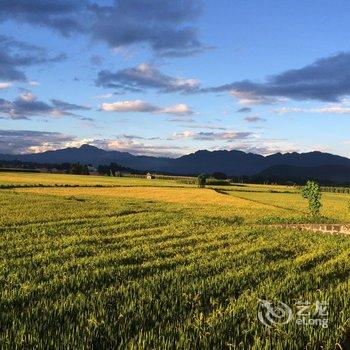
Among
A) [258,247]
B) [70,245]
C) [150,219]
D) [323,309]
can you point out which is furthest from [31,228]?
[323,309]

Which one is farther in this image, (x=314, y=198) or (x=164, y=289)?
(x=314, y=198)

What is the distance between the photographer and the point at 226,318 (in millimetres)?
9953

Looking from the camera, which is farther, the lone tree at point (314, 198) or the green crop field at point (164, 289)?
the lone tree at point (314, 198)

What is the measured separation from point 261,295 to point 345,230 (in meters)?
26.5

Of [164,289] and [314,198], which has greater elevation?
[314,198]

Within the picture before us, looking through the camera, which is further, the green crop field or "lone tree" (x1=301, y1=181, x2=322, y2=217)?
"lone tree" (x1=301, y1=181, x2=322, y2=217)

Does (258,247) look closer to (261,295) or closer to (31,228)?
(261,295)

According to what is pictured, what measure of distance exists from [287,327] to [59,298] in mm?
5883

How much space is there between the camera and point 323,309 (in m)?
10.8

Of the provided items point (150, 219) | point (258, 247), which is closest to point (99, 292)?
point (258, 247)

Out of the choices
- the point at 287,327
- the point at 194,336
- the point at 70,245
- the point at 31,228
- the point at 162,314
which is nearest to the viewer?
the point at 194,336

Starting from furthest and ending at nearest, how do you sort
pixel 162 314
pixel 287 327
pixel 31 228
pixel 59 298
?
pixel 31 228
pixel 59 298
pixel 162 314
pixel 287 327

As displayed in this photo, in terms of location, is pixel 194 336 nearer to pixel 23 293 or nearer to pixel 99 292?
pixel 99 292

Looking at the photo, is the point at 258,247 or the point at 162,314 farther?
the point at 258,247
